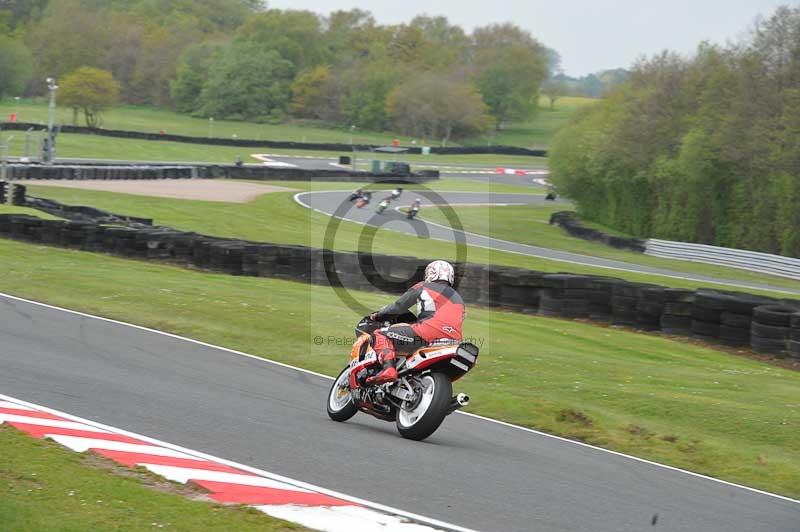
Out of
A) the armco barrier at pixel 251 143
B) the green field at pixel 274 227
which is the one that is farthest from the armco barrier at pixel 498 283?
the armco barrier at pixel 251 143

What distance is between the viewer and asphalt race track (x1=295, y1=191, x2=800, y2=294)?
36875 mm

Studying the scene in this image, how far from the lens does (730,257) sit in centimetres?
4119

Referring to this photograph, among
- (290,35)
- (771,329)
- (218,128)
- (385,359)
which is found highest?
(290,35)

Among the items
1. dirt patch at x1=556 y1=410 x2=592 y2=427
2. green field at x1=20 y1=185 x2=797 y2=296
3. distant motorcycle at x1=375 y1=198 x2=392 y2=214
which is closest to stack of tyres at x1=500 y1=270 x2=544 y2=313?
dirt patch at x1=556 y1=410 x2=592 y2=427

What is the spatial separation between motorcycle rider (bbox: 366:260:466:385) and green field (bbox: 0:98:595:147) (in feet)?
272

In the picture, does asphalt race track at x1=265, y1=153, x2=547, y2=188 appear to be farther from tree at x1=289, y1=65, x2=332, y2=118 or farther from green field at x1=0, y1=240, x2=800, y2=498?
green field at x1=0, y1=240, x2=800, y2=498

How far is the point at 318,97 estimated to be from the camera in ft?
401

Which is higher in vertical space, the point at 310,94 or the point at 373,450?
the point at 310,94

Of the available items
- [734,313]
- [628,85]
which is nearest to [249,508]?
[734,313]

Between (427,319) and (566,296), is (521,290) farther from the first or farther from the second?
(427,319)

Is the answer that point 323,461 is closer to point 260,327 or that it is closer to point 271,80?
point 260,327

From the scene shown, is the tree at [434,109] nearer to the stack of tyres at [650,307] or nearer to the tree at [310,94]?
the tree at [310,94]

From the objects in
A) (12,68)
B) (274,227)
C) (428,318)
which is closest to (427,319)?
(428,318)

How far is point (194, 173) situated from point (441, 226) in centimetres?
1574
